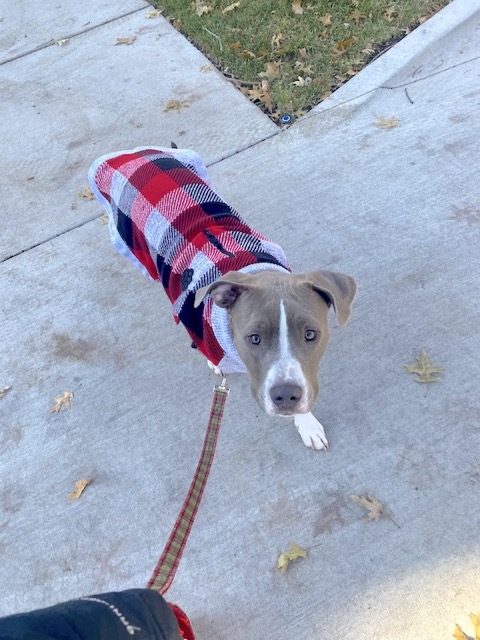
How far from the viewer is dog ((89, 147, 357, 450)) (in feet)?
9.20

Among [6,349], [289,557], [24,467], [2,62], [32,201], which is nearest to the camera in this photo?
[289,557]

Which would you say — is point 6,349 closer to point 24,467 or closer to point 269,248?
point 24,467

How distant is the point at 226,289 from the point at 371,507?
5.12 ft

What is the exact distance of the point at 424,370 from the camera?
371 centimetres

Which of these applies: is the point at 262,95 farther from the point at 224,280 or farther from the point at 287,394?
the point at 287,394

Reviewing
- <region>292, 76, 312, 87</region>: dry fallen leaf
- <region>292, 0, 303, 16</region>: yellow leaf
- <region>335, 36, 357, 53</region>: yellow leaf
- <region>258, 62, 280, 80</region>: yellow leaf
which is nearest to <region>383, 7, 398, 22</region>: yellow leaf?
<region>335, 36, 357, 53</region>: yellow leaf

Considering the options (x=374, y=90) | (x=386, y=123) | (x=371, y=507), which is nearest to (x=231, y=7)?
(x=374, y=90)

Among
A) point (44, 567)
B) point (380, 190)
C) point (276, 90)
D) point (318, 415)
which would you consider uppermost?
point (276, 90)

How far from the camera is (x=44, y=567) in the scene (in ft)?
11.0

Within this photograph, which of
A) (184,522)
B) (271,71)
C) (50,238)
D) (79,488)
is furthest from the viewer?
(271,71)

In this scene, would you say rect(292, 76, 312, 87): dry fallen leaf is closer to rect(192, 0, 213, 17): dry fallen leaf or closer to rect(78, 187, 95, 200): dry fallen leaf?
rect(192, 0, 213, 17): dry fallen leaf

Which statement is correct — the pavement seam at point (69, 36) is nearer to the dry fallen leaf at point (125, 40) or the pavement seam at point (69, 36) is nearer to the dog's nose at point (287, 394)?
the dry fallen leaf at point (125, 40)

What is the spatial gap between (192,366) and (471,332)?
200 centimetres

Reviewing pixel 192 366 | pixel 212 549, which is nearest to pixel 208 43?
pixel 192 366
